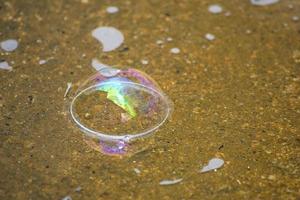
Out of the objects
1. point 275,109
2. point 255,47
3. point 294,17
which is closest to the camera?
point 275,109

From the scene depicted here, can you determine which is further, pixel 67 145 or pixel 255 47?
pixel 255 47

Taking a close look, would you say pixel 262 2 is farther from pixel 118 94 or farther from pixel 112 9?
pixel 118 94

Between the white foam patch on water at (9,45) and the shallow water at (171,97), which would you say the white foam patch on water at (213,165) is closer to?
the shallow water at (171,97)

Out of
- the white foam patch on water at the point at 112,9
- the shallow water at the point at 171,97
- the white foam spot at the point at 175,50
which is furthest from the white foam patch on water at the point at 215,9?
the white foam patch on water at the point at 112,9

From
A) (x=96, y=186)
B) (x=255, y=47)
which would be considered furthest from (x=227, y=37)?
(x=96, y=186)

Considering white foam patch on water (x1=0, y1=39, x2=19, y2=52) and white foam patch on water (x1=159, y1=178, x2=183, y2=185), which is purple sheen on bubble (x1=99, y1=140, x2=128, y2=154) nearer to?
white foam patch on water (x1=159, y1=178, x2=183, y2=185)

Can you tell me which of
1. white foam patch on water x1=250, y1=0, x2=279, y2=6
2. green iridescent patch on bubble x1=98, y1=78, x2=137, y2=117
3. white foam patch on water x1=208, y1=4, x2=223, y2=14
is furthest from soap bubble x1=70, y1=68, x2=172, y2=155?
white foam patch on water x1=250, y1=0, x2=279, y2=6

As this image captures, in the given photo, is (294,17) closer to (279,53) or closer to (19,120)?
(279,53)
